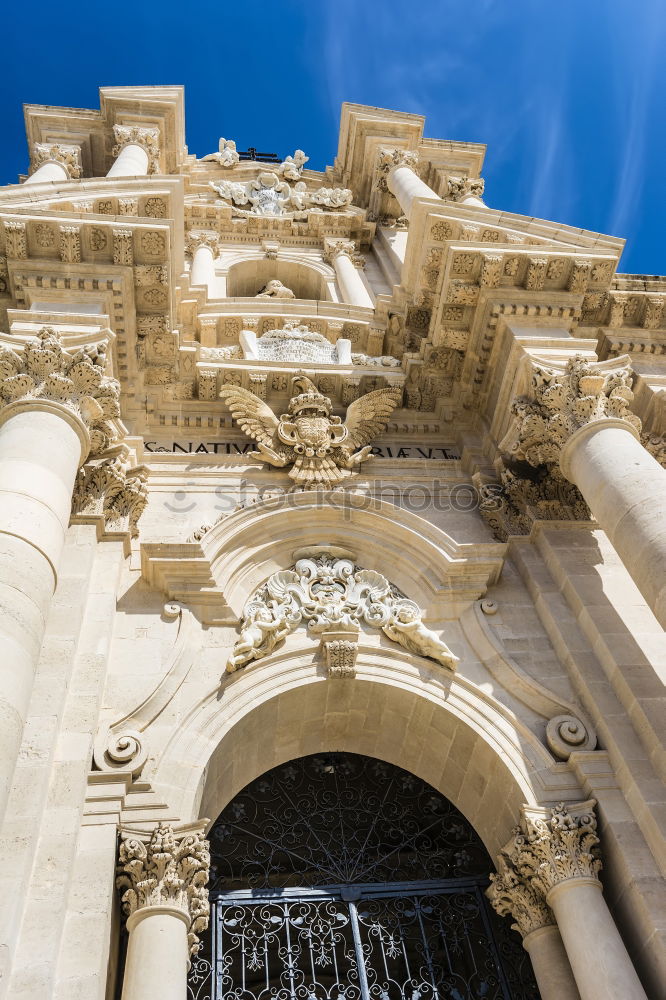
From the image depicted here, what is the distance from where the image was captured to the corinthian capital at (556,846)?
25.6 feet

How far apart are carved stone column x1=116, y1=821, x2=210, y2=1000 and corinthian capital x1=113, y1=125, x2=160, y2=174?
709 inches

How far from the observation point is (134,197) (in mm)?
12688

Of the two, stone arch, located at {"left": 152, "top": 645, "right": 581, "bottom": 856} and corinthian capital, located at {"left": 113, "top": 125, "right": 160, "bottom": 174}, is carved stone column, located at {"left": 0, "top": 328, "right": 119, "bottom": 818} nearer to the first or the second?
stone arch, located at {"left": 152, "top": 645, "right": 581, "bottom": 856}

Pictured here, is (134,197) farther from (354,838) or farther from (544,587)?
(354,838)

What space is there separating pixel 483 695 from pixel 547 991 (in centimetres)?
291

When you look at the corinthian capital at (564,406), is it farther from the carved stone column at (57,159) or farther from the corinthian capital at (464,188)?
the carved stone column at (57,159)

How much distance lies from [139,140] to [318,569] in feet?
50.4

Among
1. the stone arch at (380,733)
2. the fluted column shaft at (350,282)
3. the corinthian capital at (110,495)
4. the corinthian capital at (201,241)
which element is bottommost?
the stone arch at (380,733)

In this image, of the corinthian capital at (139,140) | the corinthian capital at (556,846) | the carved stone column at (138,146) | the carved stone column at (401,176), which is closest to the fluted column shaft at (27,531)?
the corinthian capital at (556,846)

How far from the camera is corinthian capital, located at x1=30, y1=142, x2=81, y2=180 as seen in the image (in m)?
20.4

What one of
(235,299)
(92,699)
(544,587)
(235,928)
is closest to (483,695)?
(544,587)

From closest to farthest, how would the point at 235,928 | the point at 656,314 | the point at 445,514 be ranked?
the point at 235,928, the point at 445,514, the point at 656,314

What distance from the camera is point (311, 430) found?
1238 centimetres

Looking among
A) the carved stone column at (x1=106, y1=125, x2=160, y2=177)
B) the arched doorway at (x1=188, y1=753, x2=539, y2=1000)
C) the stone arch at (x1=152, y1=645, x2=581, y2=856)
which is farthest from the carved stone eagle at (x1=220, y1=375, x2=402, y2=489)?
the carved stone column at (x1=106, y1=125, x2=160, y2=177)
